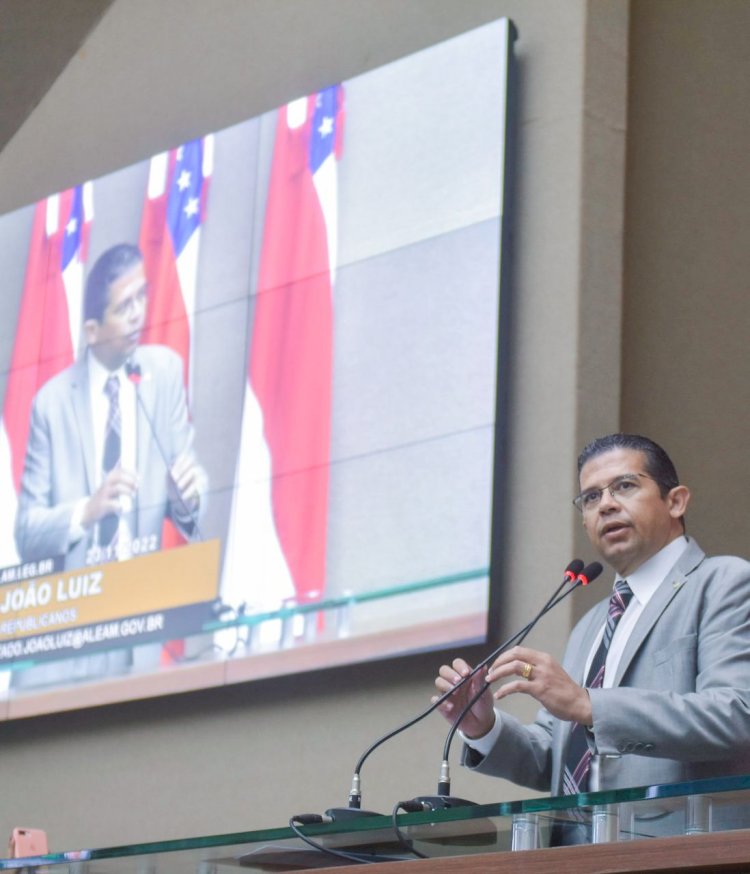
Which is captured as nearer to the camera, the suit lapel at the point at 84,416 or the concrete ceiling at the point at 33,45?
the suit lapel at the point at 84,416

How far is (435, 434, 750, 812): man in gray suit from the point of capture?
214 cm

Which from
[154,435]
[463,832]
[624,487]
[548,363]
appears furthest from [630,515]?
[154,435]

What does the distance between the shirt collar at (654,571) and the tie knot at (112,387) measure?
2556 millimetres

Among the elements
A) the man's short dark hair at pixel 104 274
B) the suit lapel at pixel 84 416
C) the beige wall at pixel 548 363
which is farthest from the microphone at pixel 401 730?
the man's short dark hair at pixel 104 274

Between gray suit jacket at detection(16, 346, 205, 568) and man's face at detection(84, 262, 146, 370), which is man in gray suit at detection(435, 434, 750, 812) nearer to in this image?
gray suit jacket at detection(16, 346, 205, 568)

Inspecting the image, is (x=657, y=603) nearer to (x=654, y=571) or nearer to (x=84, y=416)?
(x=654, y=571)

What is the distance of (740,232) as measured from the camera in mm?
4430

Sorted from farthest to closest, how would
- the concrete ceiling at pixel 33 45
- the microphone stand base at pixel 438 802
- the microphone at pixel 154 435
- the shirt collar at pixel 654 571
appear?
the concrete ceiling at pixel 33 45
the microphone at pixel 154 435
the shirt collar at pixel 654 571
the microphone stand base at pixel 438 802

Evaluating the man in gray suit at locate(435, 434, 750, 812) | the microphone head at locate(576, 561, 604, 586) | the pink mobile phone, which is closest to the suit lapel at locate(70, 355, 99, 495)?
the pink mobile phone

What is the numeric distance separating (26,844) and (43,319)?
2.32 metres

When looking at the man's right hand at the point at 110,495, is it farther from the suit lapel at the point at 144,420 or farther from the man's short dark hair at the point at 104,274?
the man's short dark hair at the point at 104,274

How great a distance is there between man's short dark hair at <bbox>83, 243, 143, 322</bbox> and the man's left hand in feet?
10.2

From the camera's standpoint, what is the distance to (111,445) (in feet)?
15.7

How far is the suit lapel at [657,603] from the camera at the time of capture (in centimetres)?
245
